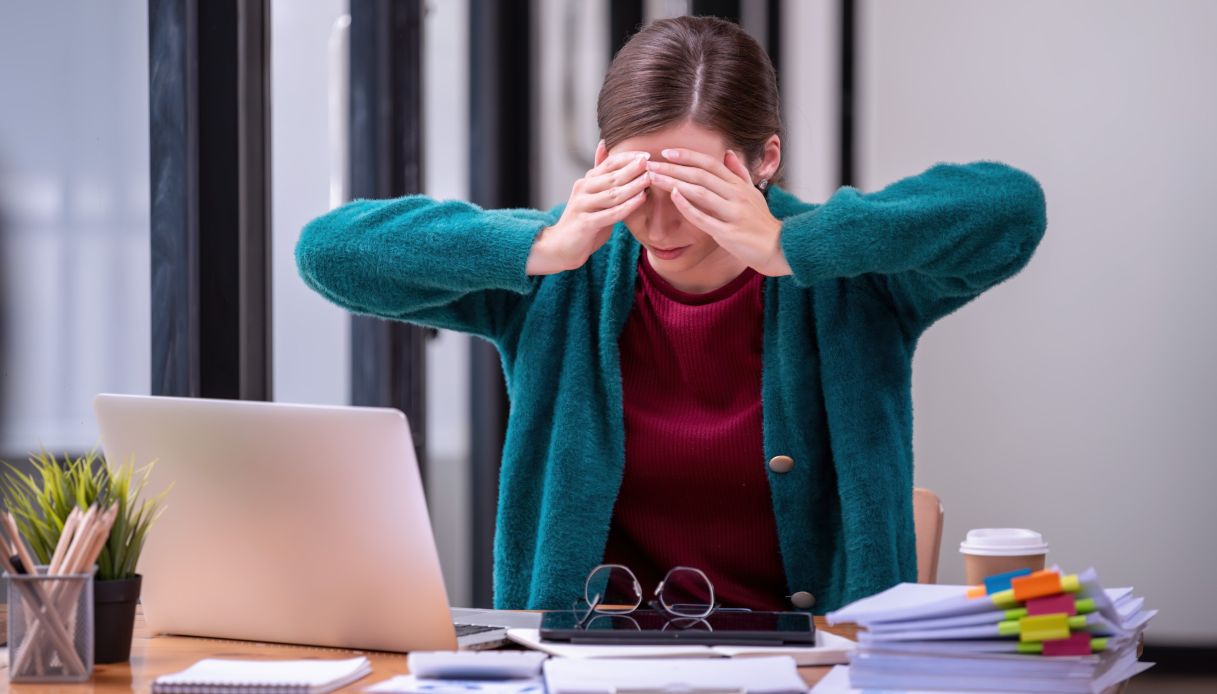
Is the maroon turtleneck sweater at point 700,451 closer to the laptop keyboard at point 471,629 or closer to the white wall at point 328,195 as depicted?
the laptop keyboard at point 471,629

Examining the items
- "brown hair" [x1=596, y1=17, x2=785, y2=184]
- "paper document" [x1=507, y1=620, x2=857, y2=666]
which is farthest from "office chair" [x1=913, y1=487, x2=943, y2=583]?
"paper document" [x1=507, y1=620, x2=857, y2=666]

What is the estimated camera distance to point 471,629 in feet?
3.85

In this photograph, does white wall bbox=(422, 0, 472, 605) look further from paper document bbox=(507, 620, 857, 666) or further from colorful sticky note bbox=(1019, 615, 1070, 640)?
colorful sticky note bbox=(1019, 615, 1070, 640)

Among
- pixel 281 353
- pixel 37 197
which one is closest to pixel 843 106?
pixel 281 353

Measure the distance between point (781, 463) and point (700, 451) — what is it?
3.8 inches

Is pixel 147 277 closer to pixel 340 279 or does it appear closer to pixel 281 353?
pixel 340 279

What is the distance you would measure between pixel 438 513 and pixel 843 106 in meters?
1.47

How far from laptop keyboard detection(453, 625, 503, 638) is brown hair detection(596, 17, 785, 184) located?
61 cm

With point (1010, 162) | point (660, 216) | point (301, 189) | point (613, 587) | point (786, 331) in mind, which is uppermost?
point (1010, 162)

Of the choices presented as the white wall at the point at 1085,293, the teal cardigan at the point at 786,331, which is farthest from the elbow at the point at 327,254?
the white wall at the point at 1085,293

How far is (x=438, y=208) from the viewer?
158 cm

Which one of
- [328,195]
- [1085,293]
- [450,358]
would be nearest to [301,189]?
[328,195]

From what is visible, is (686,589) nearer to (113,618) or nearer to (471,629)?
(471,629)

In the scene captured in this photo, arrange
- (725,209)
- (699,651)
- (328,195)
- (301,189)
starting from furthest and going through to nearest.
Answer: (328,195)
(301,189)
(725,209)
(699,651)
